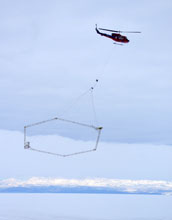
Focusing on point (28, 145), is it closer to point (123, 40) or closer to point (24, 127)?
point (24, 127)

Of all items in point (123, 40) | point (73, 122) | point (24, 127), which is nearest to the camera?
point (73, 122)

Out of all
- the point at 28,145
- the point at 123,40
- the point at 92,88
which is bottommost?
the point at 28,145

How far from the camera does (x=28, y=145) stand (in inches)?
4478

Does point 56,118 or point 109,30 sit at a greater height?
point 109,30

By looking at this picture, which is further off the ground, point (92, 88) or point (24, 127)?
point (92, 88)

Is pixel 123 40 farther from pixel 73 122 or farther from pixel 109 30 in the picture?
pixel 73 122

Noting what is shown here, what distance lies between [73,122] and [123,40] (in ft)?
105

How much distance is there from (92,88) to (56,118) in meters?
12.4

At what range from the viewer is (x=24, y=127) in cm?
11056

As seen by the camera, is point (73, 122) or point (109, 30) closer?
point (73, 122)

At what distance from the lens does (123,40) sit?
4710 inches

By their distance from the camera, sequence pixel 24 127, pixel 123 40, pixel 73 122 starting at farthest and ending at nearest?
pixel 123 40 → pixel 24 127 → pixel 73 122

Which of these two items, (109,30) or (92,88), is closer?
(92,88)

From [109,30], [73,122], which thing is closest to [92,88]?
[73,122]
